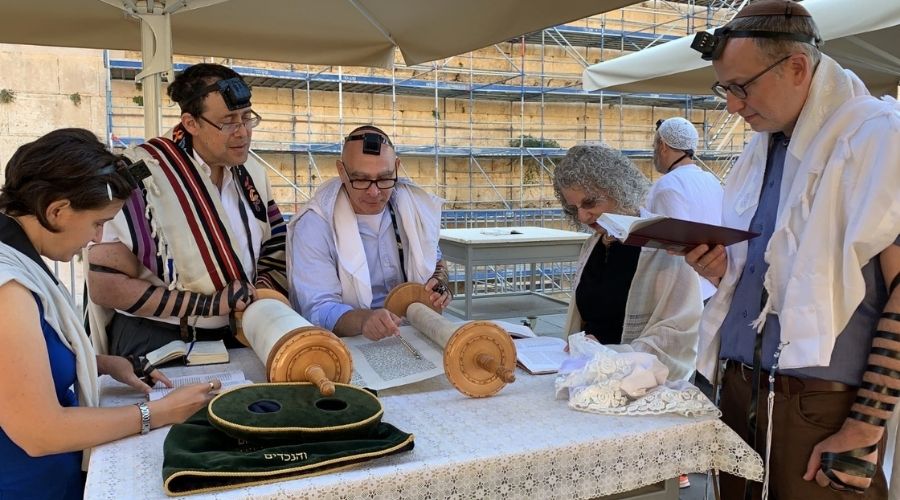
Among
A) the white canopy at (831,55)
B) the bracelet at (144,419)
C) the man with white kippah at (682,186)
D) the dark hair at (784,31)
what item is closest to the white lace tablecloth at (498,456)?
the bracelet at (144,419)

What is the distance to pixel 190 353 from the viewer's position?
1.88 m

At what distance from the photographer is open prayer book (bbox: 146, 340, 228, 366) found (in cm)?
180

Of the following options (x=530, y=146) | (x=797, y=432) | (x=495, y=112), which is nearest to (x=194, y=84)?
(x=797, y=432)

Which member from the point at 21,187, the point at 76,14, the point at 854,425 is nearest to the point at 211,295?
the point at 21,187

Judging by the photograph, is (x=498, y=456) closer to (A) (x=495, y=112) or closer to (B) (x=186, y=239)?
(B) (x=186, y=239)

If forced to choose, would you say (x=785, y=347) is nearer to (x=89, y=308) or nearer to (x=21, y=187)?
(x=21, y=187)

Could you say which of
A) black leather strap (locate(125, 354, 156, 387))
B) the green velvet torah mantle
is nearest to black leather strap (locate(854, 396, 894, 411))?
the green velvet torah mantle

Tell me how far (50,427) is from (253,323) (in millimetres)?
588

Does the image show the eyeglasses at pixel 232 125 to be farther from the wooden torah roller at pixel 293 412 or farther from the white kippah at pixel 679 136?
the white kippah at pixel 679 136

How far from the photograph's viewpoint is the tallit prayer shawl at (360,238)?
7.52 ft

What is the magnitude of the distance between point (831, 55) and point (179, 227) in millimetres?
4036

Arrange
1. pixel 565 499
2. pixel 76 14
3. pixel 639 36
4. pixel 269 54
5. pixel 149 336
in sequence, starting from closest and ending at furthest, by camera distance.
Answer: pixel 565 499 < pixel 149 336 < pixel 76 14 < pixel 269 54 < pixel 639 36

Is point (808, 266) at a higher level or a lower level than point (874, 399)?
higher

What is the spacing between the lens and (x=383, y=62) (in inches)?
168
